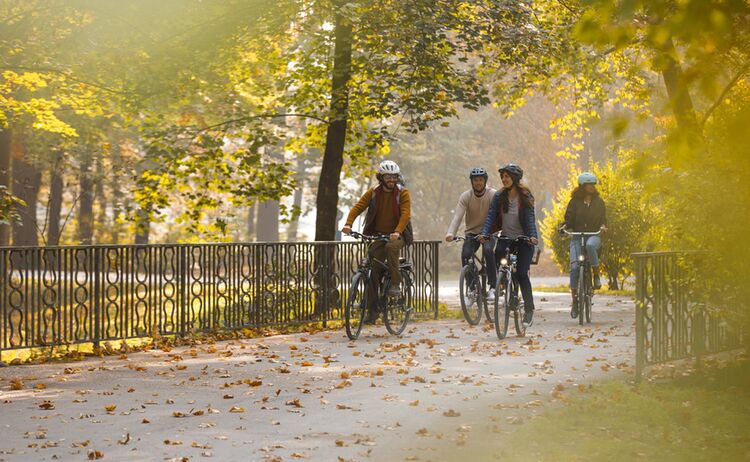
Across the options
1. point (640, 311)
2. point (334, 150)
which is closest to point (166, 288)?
point (334, 150)

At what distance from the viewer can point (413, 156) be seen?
53.5m

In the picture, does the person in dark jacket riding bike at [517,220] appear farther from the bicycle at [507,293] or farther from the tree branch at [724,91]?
the tree branch at [724,91]

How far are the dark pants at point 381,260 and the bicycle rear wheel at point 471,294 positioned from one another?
3.36ft

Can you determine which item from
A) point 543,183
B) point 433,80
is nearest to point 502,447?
point 433,80

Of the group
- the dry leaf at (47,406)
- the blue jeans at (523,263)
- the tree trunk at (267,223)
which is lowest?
the dry leaf at (47,406)

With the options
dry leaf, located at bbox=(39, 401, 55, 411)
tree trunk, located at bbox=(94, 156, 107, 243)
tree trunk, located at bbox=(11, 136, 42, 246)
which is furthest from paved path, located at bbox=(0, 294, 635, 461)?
tree trunk, located at bbox=(94, 156, 107, 243)

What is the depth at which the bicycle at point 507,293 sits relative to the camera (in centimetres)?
1385

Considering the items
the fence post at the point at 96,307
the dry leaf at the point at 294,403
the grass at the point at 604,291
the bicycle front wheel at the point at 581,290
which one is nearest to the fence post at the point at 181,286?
the fence post at the point at 96,307

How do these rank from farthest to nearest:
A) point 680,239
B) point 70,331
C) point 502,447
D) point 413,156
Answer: point 413,156 → point 70,331 → point 680,239 → point 502,447

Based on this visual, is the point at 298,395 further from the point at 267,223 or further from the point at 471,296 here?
the point at 267,223

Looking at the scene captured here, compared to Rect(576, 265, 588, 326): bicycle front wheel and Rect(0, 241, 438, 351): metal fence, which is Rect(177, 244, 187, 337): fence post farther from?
Rect(576, 265, 588, 326): bicycle front wheel

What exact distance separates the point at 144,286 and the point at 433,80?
651 cm

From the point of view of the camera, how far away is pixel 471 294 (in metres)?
15.9

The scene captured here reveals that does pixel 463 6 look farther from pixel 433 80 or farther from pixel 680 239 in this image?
pixel 680 239
